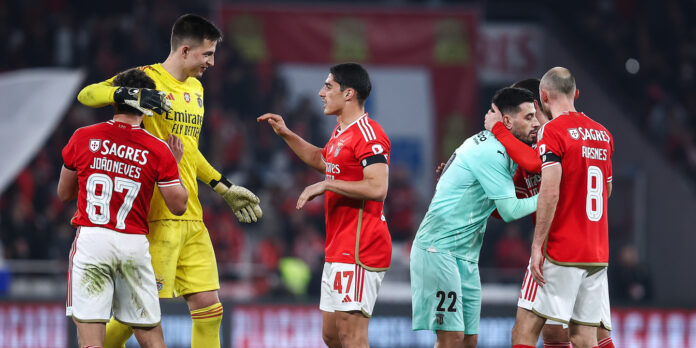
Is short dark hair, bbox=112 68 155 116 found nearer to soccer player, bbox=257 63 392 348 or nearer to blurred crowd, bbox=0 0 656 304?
soccer player, bbox=257 63 392 348

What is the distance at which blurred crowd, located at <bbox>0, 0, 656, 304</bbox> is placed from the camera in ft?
45.7

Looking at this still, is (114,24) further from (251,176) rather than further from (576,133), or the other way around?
(576,133)

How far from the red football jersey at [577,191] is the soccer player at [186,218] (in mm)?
2250

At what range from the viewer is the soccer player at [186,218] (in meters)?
5.88

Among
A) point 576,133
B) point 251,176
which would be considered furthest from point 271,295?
point 576,133

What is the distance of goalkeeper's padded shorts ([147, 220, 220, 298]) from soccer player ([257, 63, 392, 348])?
83cm

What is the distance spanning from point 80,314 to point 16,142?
9650 millimetres

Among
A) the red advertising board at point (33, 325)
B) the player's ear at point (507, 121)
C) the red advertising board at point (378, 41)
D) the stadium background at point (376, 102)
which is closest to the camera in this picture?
the player's ear at point (507, 121)

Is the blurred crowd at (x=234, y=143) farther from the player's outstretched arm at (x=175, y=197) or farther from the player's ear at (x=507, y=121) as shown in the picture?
the player's outstretched arm at (x=175, y=197)

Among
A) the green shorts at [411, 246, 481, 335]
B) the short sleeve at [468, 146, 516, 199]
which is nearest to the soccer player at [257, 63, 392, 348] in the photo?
the green shorts at [411, 246, 481, 335]

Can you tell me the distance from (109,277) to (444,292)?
2.15 meters

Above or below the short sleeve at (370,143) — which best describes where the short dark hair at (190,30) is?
above

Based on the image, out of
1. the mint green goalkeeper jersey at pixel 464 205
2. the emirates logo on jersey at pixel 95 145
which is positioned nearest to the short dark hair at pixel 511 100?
the mint green goalkeeper jersey at pixel 464 205

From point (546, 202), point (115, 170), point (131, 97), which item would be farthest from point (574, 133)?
point (115, 170)
